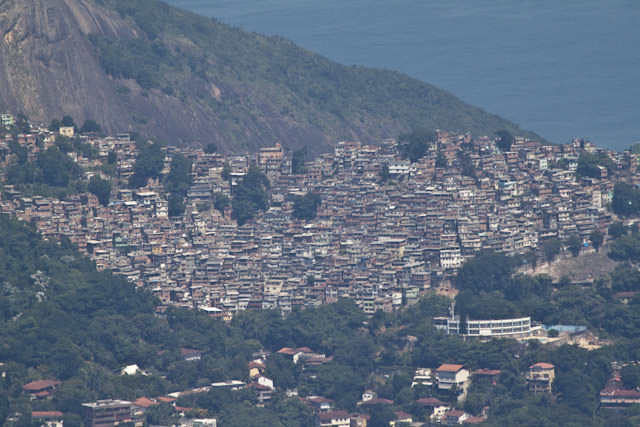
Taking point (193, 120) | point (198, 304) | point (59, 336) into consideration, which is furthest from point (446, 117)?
point (59, 336)

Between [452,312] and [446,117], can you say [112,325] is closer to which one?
[452,312]

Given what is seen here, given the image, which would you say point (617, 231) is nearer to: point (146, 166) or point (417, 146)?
point (417, 146)

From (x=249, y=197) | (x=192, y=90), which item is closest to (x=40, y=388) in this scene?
(x=249, y=197)

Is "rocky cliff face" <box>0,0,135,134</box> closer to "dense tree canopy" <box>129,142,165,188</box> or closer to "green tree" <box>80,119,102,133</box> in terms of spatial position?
"green tree" <box>80,119,102,133</box>

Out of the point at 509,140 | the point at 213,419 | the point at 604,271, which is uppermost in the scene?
the point at 509,140

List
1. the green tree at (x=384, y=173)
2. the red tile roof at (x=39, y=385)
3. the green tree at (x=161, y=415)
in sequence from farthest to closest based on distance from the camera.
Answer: the green tree at (x=384, y=173) → the red tile roof at (x=39, y=385) → the green tree at (x=161, y=415)

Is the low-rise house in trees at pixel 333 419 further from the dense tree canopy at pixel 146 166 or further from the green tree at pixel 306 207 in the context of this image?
the dense tree canopy at pixel 146 166

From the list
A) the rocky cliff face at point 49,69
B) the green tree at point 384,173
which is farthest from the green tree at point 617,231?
the rocky cliff face at point 49,69

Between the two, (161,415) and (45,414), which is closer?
(45,414)
